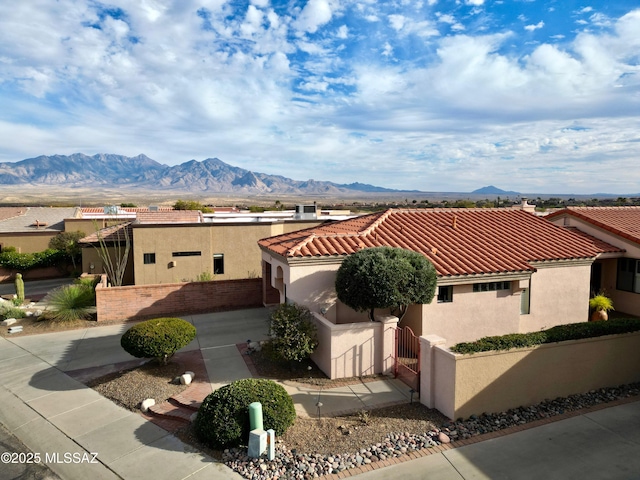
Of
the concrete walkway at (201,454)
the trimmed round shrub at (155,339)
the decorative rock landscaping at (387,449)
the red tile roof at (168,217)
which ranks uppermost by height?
the red tile roof at (168,217)

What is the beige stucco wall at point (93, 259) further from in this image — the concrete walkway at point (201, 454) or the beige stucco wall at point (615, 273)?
the beige stucco wall at point (615, 273)

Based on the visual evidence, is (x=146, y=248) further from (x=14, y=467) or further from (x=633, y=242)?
(x=633, y=242)

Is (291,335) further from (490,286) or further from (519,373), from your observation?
(490,286)

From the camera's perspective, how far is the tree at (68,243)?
30953 millimetres

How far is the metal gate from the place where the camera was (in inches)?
450

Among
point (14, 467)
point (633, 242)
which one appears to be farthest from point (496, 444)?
point (633, 242)

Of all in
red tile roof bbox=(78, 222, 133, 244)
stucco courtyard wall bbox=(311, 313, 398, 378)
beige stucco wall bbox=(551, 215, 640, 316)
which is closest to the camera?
stucco courtyard wall bbox=(311, 313, 398, 378)

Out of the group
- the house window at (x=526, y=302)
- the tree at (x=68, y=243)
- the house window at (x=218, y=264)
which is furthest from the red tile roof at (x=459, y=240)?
the tree at (x=68, y=243)

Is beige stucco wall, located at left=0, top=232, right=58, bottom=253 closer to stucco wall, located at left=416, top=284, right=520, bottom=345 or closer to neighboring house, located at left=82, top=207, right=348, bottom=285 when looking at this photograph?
neighboring house, located at left=82, top=207, right=348, bottom=285

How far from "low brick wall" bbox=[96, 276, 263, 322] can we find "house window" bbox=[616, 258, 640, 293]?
15.4m

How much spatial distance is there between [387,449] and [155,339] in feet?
22.5

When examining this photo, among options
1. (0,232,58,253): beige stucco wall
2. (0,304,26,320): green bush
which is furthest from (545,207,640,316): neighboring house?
(0,232,58,253): beige stucco wall

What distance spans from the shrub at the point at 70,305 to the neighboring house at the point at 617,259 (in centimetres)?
2158

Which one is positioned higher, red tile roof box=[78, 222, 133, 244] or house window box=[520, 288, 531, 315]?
red tile roof box=[78, 222, 133, 244]
